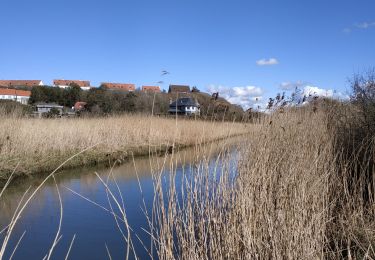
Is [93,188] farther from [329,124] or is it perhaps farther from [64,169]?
[329,124]

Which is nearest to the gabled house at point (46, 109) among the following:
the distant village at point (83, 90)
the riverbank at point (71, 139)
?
the distant village at point (83, 90)

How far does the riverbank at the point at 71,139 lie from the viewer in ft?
28.9

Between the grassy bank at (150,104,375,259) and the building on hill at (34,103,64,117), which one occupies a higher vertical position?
the building on hill at (34,103,64,117)

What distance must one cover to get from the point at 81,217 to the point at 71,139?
6031 mm

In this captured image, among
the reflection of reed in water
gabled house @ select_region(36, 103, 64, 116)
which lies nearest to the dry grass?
the reflection of reed in water

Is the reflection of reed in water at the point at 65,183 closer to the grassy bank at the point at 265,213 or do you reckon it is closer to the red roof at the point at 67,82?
the grassy bank at the point at 265,213

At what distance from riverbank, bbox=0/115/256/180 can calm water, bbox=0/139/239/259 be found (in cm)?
80

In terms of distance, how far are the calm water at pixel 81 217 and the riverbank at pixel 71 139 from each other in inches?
31.4

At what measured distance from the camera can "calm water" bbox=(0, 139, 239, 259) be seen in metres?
4.62

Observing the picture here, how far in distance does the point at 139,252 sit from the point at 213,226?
198 centimetres

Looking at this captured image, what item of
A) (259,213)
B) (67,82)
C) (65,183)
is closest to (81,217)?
(65,183)

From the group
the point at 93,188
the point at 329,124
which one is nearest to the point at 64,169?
the point at 93,188

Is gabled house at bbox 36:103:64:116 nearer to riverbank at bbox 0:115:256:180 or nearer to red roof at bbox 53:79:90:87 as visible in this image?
riverbank at bbox 0:115:256:180

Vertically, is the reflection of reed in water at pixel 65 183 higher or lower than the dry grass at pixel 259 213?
lower
